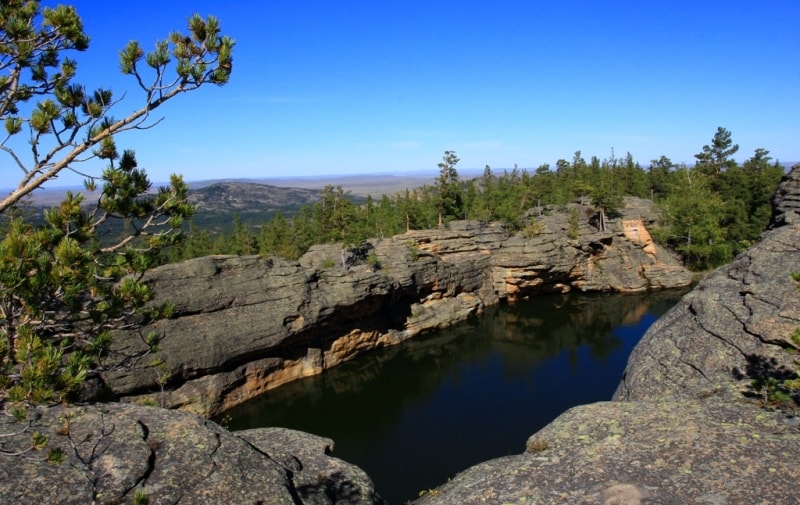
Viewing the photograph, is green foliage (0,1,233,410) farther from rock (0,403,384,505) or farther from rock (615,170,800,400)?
rock (615,170,800,400)

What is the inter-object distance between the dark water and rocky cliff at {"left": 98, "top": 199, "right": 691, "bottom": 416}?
5.31 ft

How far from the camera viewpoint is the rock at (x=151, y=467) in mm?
8633

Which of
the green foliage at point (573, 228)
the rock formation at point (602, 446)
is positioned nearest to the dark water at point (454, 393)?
the rock formation at point (602, 446)

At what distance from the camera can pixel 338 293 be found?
3114 centimetres

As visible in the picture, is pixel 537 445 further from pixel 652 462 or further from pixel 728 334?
pixel 728 334

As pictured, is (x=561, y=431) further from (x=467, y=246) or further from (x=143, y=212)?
(x=467, y=246)

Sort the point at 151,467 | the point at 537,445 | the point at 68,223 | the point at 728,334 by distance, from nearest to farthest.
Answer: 1. the point at 68,223
2. the point at 151,467
3. the point at 537,445
4. the point at 728,334

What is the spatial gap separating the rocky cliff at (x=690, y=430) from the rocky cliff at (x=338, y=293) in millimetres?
11412

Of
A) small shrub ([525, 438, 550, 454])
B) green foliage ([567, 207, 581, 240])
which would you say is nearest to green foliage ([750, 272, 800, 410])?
small shrub ([525, 438, 550, 454])

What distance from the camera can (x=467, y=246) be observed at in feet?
144

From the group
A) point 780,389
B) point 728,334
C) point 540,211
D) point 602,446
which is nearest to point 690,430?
point 602,446

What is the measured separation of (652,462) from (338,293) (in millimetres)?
22502

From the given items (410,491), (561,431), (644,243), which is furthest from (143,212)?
(644,243)

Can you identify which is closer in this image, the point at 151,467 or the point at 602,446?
the point at 151,467
